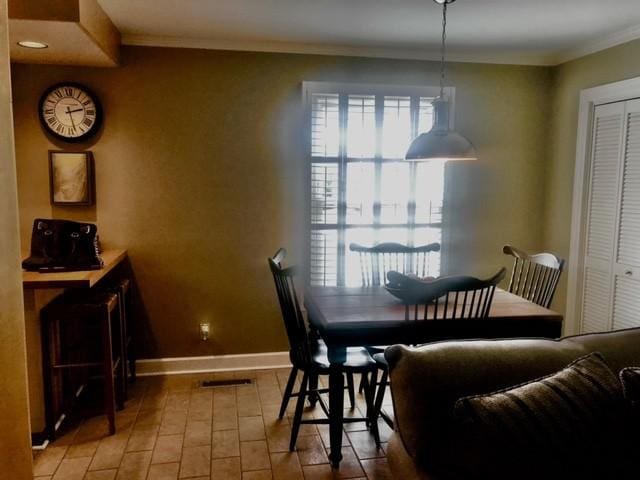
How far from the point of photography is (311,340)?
9.86ft

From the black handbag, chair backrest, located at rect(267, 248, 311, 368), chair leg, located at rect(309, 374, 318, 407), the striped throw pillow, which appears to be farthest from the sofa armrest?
the black handbag

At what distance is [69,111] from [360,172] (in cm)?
206

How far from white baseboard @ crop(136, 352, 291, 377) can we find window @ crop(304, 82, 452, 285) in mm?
698

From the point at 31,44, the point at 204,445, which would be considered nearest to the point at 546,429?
the point at 204,445

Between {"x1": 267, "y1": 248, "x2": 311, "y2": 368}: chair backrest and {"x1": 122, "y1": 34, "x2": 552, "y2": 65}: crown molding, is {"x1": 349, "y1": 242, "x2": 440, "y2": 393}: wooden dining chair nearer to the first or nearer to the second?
{"x1": 267, "y1": 248, "x2": 311, "y2": 368}: chair backrest

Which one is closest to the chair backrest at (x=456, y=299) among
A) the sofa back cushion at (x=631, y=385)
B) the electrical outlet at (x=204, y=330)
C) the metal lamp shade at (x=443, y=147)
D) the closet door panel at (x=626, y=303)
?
the metal lamp shade at (x=443, y=147)

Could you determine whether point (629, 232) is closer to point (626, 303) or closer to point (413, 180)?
point (626, 303)

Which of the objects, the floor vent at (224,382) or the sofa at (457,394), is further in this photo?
the floor vent at (224,382)

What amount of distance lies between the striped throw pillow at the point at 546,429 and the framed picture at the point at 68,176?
9.78ft

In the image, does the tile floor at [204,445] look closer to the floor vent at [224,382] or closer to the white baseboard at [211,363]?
the floor vent at [224,382]

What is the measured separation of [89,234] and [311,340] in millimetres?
1398

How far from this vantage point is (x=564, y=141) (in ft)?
13.2

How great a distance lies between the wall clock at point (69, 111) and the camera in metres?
3.41

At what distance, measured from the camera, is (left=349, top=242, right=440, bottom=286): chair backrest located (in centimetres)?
349
